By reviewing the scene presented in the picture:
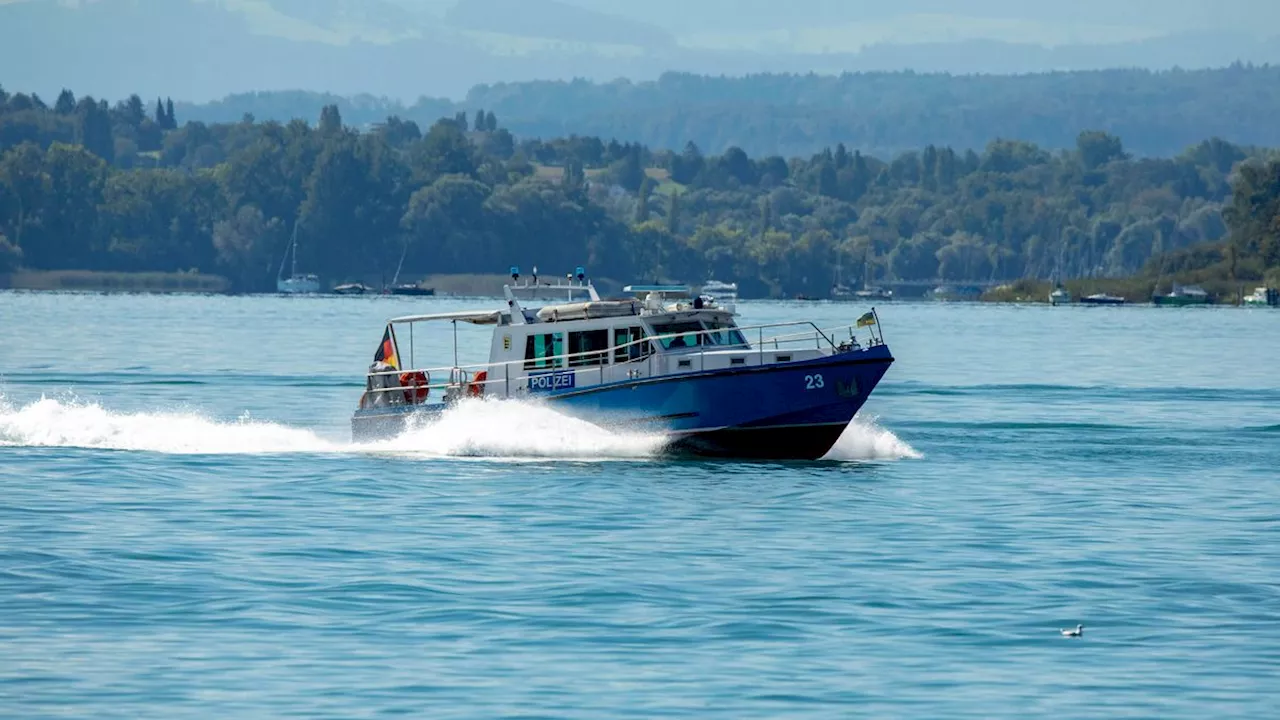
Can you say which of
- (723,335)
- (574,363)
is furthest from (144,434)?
(723,335)

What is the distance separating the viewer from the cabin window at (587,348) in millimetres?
44719

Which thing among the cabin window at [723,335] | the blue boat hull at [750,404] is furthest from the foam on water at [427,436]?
the cabin window at [723,335]

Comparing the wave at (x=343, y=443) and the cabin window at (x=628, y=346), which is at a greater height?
the cabin window at (x=628, y=346)

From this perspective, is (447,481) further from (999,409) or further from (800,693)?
(999,409)

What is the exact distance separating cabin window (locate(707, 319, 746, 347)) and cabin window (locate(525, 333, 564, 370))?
3112mm

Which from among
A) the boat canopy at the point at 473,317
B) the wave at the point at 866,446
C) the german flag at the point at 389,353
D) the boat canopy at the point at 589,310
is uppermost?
the boat canopy at the point at 589,310

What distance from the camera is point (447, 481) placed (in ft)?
136

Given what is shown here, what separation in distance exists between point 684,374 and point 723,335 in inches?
71.5

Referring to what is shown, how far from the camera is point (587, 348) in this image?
45.0 m

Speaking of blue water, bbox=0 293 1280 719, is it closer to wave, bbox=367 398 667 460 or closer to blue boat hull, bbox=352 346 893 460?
wave, bbox=367 398 667 460

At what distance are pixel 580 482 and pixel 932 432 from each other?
651 inches

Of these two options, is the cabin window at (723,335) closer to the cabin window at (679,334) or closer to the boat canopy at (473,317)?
the cabin window at (679,334)

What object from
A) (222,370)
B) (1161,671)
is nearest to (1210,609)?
(1161,671)

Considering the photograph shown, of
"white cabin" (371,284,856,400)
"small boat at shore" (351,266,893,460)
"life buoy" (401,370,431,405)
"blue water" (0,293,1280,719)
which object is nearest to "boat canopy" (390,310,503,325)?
"white cabin" (371,284,856,400)
